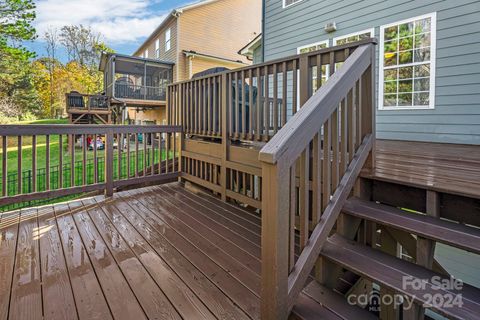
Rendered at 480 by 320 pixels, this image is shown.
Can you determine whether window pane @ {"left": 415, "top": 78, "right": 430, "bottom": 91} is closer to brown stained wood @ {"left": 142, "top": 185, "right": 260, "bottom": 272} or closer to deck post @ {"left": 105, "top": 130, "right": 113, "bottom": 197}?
brown stained wood @ {"left": 142, "top": 185, "right": 260, "bottom": 272}

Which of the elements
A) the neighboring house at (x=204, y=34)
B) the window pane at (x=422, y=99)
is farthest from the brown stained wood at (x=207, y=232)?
the neighboring house at (x=204, y=34)

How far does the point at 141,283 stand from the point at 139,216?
1388mm

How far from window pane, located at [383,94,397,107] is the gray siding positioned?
141 mm

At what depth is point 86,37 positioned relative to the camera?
25094mm

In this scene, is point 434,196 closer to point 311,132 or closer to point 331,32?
point 311,132

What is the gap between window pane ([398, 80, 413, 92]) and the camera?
16.2ft

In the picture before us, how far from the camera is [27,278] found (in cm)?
197

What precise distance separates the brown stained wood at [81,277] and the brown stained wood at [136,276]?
183 mm

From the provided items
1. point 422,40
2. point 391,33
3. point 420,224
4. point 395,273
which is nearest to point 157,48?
point 391,33

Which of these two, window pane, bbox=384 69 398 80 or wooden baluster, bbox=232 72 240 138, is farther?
window pane, bbox=384 69 398 80

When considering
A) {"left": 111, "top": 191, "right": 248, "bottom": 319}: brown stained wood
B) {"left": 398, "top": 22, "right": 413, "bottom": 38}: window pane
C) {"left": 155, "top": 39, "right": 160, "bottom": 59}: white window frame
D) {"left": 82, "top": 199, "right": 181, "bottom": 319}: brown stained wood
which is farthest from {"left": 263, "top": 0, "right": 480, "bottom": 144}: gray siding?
{"left": 155, "top": 39, "right": 160, "bottom": 59}: white window frame

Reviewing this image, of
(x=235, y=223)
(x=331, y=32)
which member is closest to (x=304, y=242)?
(x=235, y=223)

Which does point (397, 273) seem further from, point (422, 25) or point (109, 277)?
point (422, 25)

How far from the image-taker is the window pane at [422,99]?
15.5 ft
